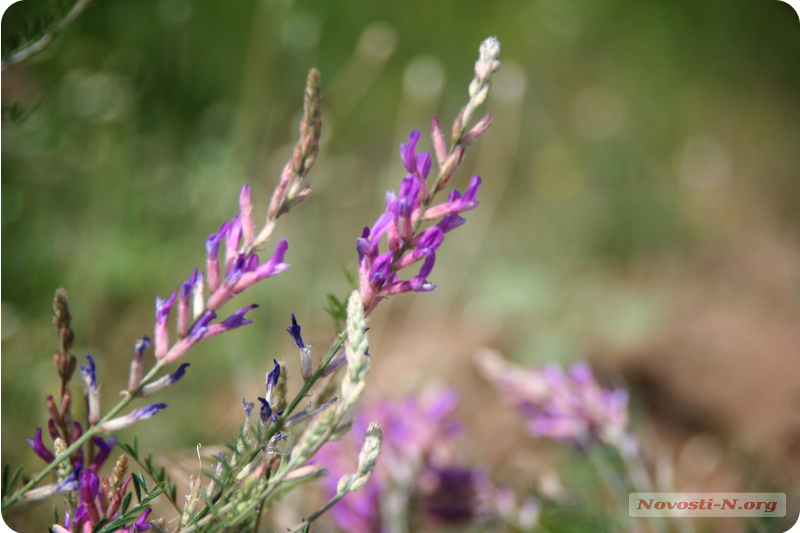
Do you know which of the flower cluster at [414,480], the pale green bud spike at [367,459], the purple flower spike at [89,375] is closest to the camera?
the pale green bud spike at [367,459]

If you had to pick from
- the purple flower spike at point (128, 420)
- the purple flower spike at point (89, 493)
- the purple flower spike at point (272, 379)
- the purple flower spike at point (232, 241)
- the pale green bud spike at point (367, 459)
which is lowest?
the pale green bud spike at point (367, 459)

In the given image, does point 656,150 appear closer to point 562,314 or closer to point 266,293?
point 562,314

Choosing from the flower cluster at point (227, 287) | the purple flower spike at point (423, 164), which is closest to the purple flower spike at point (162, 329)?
the flower cluster at point (227, 287)

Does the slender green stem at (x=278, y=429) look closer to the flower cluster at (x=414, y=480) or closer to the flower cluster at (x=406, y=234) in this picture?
the flower cluster at (x=406, y=234)

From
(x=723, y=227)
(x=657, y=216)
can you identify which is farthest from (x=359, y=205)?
(x=723, y=227)

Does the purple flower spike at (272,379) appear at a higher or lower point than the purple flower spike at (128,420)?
lower

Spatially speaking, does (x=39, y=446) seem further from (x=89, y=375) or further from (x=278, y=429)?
(x=278, y=429)

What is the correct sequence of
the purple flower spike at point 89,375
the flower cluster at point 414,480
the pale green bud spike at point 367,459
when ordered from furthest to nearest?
1. the flower cluster at point 414,480
2. the purple flower spike at point 89,375
3. the pale green bud spike at point 367,459
